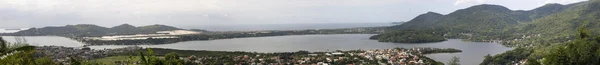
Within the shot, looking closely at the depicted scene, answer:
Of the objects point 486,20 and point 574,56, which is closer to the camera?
point 574,56

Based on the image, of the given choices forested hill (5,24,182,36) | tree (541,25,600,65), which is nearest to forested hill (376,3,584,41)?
tree (541,25,600,65)

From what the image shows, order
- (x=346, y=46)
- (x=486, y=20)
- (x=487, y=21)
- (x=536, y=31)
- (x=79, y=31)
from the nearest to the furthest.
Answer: (x=346, y=46) < (x=536, y=31) < (x=487, y=21) < (x=486, y=20) < (x=79, y=31)

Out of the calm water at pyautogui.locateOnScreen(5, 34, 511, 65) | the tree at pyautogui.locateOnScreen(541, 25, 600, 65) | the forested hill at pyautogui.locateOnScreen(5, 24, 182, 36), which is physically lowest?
the calm water at pyautogui.locateOnScreen(5, 34, 511, 65)

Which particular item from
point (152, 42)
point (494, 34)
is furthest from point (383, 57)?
point (152, 42)

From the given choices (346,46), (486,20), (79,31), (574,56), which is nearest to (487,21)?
(486,20)

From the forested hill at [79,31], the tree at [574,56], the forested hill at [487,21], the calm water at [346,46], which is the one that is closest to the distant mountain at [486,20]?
the forested hill at [487,21]

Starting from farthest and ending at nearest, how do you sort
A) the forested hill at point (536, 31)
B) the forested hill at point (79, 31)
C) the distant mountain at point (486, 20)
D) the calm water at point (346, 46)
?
the forested hill at point (79, 31) < the distant mountain at point (486, 20) < the calm water at point (346, 46) < the forested hill at point (536, 31)

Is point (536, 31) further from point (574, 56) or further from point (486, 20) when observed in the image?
point (574, 56)

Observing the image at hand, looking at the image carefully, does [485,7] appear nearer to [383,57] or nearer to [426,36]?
[426,36]

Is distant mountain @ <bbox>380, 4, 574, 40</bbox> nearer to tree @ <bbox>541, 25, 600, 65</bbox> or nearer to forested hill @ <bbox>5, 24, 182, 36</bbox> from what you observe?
tree @ <bbox>541, 25, 600, 65</bbox>

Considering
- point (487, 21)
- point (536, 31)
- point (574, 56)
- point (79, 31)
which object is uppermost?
point (79, 31)

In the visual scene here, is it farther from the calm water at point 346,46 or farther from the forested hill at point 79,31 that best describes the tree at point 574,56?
the forested hill at point 79,31
